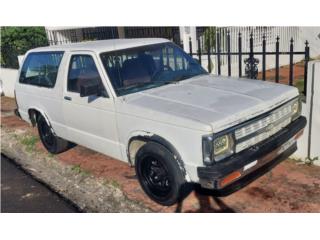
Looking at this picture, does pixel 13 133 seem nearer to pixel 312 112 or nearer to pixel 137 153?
pixel 137 153

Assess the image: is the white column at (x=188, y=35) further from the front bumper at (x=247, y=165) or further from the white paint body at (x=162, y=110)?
the front bumper at (x=247, y=165)

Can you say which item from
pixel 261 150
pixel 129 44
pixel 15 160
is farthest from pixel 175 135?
pixel 15 160

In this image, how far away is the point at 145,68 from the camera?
499cm

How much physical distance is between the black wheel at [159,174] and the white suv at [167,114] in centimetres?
1

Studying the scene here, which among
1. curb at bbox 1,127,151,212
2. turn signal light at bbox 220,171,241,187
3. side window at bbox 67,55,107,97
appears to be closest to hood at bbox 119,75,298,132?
turn signal light at bbox 220,171,241,187

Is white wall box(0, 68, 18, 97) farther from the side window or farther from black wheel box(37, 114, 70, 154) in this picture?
the side window

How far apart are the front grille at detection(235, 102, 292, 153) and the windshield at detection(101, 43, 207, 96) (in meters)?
1.47

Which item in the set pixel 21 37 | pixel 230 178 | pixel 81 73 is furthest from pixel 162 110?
pixel 21 37

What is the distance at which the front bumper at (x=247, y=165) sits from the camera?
363 centimetres

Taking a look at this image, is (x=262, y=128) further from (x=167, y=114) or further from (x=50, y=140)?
(x=50, y=140)

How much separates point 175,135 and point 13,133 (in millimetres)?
5924

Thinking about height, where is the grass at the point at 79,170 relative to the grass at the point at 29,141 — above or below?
above

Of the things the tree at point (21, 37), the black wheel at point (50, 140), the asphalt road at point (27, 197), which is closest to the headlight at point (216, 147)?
the asphalt road at point (27, 197)

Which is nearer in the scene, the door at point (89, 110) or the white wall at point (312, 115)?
the door at point (89, 110)
